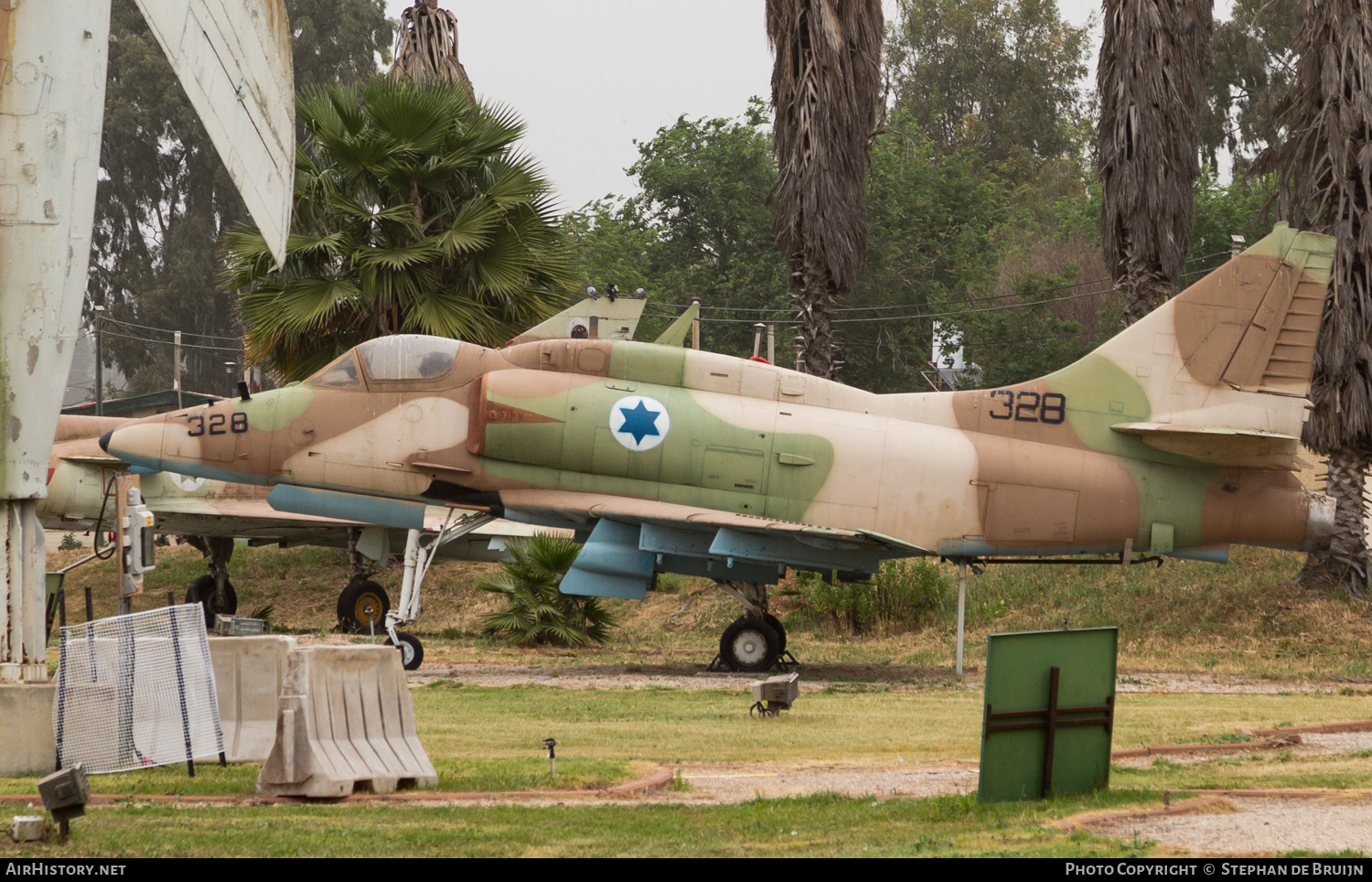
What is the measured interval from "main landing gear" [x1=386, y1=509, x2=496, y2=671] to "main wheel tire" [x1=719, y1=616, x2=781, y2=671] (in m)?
3.55

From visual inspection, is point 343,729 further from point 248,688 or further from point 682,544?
point 682,544

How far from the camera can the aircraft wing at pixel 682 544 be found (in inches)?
687

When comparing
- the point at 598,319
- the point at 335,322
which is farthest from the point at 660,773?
the point at 335,322

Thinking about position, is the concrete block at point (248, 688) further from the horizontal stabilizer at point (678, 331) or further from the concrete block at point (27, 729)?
the horizontal stabilizer at point (678, 331)

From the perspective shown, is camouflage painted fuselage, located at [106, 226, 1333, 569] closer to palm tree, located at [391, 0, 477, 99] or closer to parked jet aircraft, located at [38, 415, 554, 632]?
parked jet aircraft, located at [38, 415, 554, 632]

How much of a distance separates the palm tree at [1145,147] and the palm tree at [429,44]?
43.6 ft

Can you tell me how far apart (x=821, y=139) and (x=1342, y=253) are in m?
9.20

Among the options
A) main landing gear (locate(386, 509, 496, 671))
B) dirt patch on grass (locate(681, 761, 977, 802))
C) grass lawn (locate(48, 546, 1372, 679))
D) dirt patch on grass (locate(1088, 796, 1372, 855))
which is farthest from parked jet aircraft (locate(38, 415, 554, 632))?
dirt patch on grass (locate(1088, 796, 1372, 855))

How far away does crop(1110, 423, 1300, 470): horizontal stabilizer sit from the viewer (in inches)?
704

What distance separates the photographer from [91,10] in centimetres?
927

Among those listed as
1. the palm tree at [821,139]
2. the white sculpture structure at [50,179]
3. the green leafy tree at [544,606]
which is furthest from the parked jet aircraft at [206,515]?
the white sculpture structure at [50,179]

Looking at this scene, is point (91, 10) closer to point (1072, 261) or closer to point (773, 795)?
point (773, 795)

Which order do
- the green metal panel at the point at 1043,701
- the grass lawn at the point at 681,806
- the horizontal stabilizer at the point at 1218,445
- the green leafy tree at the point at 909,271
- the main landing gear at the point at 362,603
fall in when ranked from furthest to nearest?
1. the green leafy tree at the point at 909,271
2. the main landing gear at the point at 362,603
3. the horizontal stabilizer at the point at 1218,445
4. the green metal panel at the point at 1043,701
5. the grass lawn at the point at 681,806

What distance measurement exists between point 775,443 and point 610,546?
2457 mm
